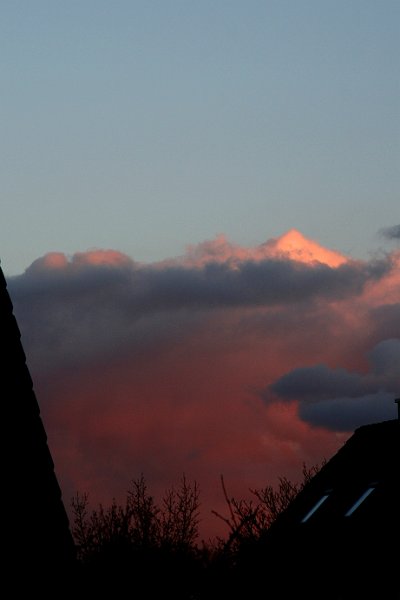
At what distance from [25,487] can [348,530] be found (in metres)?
22.6

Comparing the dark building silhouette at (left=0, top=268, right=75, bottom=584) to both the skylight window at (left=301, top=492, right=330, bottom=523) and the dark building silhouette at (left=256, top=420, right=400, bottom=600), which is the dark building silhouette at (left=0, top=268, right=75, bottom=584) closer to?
the dark building silhouette at (left=256, top=420, right=400, bottom=600)

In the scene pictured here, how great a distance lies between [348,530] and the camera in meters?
26.2

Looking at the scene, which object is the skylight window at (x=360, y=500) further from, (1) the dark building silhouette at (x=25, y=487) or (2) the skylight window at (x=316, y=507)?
(1) the dark building silhouette at (x=25, y=487)

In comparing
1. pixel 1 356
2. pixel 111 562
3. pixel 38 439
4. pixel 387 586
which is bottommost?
pixel 387 586

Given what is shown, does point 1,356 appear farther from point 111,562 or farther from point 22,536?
point 111,562

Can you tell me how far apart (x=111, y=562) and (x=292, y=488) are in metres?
47.0

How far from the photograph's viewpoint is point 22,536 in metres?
A: 4.63

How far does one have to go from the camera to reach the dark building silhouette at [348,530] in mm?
25094

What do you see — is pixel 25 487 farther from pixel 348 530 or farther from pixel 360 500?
pixel 360 500

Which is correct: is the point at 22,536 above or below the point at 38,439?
below

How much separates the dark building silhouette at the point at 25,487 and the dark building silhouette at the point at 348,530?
1904 cm

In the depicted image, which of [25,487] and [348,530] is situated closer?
[25,487]

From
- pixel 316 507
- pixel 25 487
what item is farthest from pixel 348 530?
pixel 25 487

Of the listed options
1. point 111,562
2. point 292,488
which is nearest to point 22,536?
point 111,562
